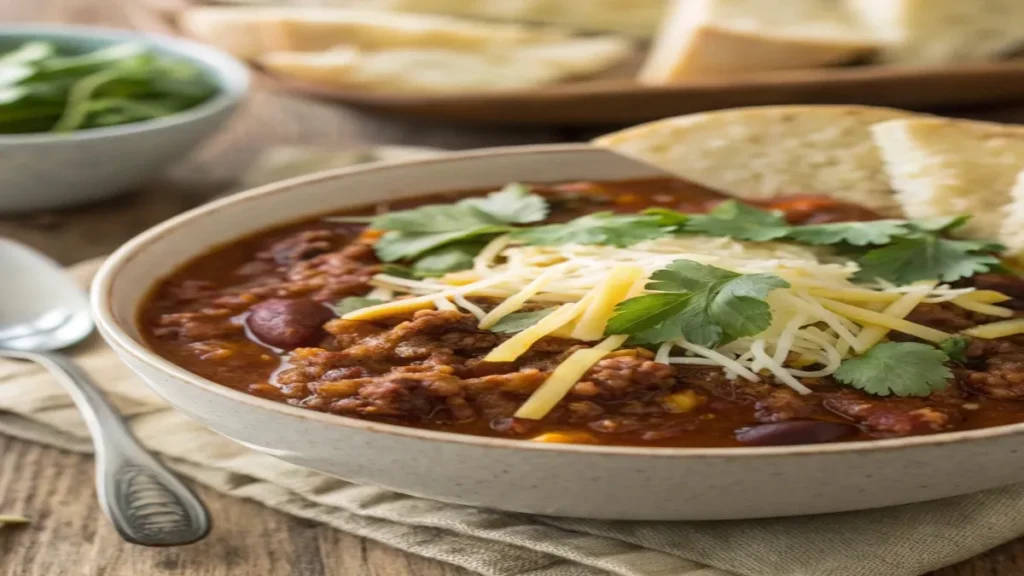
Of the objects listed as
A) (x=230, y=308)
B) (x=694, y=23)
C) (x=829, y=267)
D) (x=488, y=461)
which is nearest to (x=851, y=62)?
(x=694, y=23)

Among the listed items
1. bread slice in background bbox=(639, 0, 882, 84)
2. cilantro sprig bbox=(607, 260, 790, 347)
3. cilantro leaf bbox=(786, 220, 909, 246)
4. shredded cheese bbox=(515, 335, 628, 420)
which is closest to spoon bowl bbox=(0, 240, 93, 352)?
shredded cheese bbox=(515, 335, 628, 420)

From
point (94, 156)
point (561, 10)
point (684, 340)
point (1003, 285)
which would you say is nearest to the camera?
point (684, 340)

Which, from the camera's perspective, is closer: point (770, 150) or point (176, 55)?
point (770, 150)

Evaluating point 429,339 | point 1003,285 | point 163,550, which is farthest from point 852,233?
point 163,550

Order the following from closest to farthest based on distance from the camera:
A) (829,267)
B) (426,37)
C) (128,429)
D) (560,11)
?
(829,267) → (128,429) → (426,37) → (560,11)

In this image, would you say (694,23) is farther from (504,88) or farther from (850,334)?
(850,334)

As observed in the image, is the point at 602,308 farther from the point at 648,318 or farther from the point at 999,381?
the point at 999,381

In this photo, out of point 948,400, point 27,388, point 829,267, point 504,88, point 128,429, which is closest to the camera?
point 948,400
